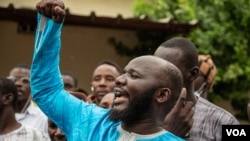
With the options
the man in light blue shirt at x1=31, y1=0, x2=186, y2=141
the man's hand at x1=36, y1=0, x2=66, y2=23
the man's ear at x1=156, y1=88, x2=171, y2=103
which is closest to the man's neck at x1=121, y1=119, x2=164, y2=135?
the man in light blue shirt at x1=31, y1=0, x2=186, y2=141

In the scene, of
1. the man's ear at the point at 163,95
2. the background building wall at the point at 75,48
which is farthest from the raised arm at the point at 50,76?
the background building wall at the point at 75,48

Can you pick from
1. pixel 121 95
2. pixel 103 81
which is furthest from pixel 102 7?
pixel 121 95

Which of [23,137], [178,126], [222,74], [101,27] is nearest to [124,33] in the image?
[101,27]

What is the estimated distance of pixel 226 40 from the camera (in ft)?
34.2

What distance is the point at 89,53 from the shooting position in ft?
39.6

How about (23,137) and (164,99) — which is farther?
(23,137)

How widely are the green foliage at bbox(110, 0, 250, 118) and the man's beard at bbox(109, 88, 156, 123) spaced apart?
6.49 meters

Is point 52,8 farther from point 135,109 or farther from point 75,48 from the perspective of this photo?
point 75,48

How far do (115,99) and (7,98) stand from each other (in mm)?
2625

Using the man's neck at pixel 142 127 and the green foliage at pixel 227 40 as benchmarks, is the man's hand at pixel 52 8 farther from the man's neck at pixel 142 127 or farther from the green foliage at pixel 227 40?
the green foliage at pixel 227 40

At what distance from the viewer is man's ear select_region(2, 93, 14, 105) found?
617 cm

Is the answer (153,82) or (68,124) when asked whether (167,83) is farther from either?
(68,124)

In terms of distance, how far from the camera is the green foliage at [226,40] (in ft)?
33.8

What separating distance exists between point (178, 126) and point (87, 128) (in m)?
0.69
